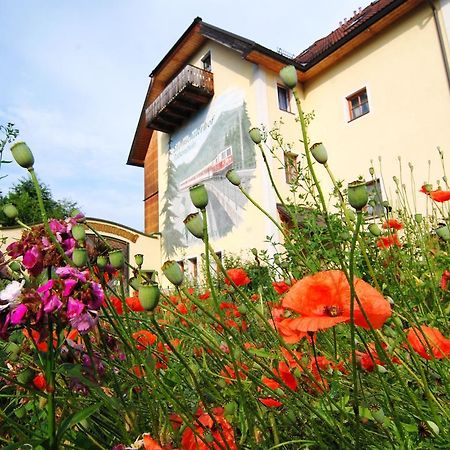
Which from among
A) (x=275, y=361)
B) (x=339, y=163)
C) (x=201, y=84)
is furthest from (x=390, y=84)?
(x=275, y=361)

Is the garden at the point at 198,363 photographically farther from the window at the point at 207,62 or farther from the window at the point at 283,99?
the window at the point at 207,62

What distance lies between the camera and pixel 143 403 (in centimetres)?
97

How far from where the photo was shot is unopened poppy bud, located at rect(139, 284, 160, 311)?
58 cm

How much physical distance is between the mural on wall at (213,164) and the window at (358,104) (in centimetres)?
245

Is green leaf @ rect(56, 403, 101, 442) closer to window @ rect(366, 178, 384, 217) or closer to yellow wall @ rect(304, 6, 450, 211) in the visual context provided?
window @ rect(366, 178, 384, 217)

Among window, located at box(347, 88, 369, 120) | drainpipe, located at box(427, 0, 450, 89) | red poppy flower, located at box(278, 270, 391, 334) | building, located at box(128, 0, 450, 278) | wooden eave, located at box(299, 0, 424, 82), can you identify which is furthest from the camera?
window, located at box(347, 88, 369, 120)

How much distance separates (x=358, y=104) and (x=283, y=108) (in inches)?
71.8

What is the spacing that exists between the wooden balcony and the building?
3 centimetres

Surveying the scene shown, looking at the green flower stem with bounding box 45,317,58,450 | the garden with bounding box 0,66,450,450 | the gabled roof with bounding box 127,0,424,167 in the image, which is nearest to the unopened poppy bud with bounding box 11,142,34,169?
the garden with bounding box 0,66,450,450

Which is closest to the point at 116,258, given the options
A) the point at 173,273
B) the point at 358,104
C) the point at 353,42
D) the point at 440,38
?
the point at 173,273

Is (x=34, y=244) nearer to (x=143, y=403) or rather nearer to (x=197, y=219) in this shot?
(x=197, y=219)

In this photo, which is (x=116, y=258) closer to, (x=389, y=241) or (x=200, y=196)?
(x=200, y=196)

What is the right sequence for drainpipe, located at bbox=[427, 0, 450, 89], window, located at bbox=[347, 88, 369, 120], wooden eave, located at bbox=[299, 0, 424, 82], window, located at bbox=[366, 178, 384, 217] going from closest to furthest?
window, located at bbox=[366, 178, 384, 217]
drainpipe, located at bbox=[427, 0, 450, 89]
wooden eave, located at bbox=[299, 0, 424, 82]
window, located at bbox=[347, 88, 369, 120]

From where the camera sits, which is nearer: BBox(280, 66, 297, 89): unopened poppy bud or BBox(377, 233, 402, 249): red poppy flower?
BBox(280, 66, 297, 89): unopened poppy bud
